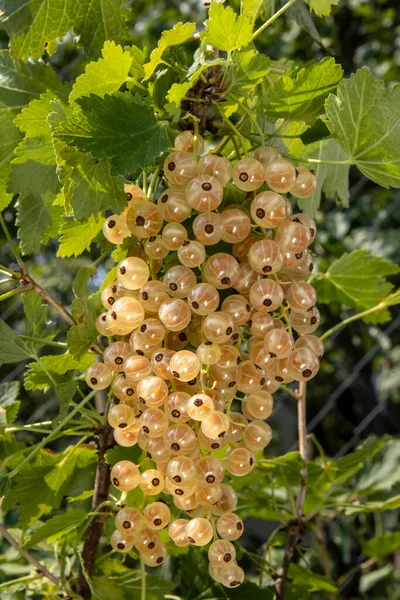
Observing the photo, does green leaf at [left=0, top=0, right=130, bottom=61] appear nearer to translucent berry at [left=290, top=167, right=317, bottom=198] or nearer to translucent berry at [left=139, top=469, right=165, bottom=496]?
translucent berry at [left=290, top=167, right=317, bottom=198]

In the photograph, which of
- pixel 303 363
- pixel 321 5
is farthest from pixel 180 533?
pixel 321 5

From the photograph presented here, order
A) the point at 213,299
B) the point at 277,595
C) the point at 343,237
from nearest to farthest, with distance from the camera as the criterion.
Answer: the point at 213,299
the point at 277,595
the point at 343,237

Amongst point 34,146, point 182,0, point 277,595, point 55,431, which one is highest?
point 34,146

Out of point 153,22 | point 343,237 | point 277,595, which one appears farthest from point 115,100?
point 153,22

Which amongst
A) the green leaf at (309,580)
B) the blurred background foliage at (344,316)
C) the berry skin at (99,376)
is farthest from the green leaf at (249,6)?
the blurred background foliage at (344,316)

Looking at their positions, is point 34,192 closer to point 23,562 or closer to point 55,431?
point 55,431

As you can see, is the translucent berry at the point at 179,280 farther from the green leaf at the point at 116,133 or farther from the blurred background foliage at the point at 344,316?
the blurred background foliage at the point at 344,316
